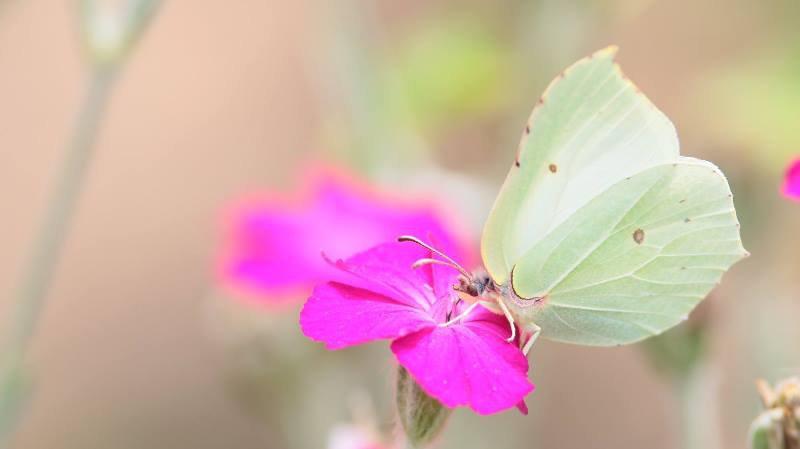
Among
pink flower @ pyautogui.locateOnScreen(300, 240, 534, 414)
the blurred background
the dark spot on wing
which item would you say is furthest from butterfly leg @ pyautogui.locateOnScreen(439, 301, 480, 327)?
the blurred background

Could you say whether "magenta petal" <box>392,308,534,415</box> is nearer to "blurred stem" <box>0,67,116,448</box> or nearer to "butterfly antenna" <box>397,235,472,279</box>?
"butterfly antenna" <box>397,235,472,279</box>

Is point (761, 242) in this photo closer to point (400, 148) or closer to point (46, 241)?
point (400, 148)

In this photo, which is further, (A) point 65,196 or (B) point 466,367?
(A) point 65,196

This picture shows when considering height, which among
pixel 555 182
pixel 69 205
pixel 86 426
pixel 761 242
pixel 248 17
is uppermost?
pixel 555 182

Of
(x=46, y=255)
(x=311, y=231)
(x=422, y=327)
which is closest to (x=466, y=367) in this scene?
(x=422, y=327)

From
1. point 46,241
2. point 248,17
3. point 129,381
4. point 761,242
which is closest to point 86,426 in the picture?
point 129,381

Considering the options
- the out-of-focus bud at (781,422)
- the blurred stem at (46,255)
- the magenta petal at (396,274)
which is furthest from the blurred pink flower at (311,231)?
the out-of-focus bud at (781,422)

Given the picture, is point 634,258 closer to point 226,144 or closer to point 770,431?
point 770,431
